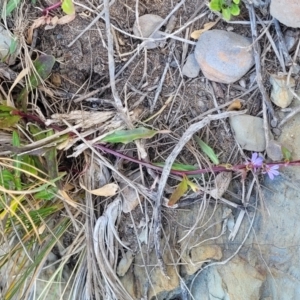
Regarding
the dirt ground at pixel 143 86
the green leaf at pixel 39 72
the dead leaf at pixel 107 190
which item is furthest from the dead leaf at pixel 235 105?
the green leaf at pixel 39 72

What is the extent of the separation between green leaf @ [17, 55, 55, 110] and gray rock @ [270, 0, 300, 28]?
1.80 ft

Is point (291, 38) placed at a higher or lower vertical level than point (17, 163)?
higher

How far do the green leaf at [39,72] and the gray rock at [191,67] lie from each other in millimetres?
335

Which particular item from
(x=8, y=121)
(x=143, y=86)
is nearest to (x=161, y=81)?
(x=143, y=86)

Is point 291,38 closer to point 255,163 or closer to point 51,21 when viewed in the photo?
point 255,163

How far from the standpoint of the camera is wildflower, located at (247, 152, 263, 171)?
3.69 ft

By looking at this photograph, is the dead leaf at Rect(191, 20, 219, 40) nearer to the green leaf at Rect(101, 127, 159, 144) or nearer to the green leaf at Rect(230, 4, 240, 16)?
the green leaf at Rect(230, 4, 240, 16)

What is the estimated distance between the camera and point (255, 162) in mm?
1129

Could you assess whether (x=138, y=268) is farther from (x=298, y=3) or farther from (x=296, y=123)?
(x=298, y=3)

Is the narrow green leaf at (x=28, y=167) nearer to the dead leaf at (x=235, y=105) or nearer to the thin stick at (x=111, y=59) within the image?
the thin stick at (x=111, y=59)

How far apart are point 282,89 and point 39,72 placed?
60cm

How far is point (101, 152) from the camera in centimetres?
123

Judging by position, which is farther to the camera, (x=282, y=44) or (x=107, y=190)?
(x=107, y=190)

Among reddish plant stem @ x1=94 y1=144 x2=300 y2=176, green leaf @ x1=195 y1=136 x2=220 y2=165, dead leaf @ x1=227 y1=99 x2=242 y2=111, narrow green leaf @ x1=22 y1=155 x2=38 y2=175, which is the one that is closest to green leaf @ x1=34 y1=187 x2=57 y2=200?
narrow green leaf @ x1=22 y1=155 x2=38 y2=175
